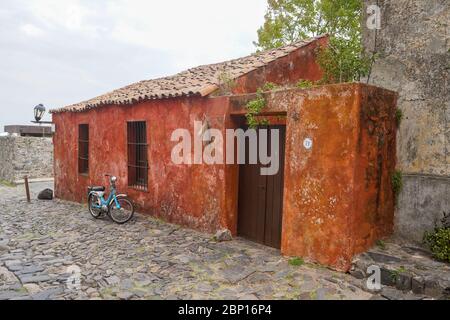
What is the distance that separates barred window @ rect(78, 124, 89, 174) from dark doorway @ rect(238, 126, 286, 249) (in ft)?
22.8

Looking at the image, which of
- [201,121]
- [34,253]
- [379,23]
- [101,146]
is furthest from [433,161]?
[101,146]

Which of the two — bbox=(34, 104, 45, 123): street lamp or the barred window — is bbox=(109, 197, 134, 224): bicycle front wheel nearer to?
the barred window

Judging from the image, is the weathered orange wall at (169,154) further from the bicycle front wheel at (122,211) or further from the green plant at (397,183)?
the green plant at (397,183)

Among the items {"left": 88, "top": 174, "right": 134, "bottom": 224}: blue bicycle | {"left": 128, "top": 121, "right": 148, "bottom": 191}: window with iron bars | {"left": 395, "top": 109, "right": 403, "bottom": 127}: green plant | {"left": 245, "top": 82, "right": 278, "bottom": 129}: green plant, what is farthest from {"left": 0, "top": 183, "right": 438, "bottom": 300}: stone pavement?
{"left": 395, "top": 109, "right": 403, "bottom": 127}: green plant

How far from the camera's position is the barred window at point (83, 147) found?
1184 cm

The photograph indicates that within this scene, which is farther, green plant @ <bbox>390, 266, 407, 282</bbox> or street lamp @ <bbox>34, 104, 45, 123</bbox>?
street lamp @ <bbox>34, 104, 45, 123</bbox>

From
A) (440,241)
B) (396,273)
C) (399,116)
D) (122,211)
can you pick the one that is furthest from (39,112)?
(440,241)

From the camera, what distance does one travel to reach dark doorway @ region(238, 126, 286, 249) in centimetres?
644

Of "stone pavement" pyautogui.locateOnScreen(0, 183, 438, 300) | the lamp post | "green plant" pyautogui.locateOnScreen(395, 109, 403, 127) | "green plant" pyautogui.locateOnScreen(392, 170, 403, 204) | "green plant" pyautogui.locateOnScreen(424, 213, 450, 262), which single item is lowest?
"stone pavement" pyautogui.locateOnScreen(0, 183, 438, 300)

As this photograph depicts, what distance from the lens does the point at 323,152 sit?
539 cm

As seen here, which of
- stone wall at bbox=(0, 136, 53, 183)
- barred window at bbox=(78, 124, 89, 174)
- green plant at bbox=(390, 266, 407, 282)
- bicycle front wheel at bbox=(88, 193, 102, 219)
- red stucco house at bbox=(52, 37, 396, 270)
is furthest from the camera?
stone wall at bbox=(0, 136, 53, 183)

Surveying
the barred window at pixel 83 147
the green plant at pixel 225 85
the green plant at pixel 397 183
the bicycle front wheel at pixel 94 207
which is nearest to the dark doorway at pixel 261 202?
the green plant at pixel 225 85

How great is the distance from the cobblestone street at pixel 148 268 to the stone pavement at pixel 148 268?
1 centimetres

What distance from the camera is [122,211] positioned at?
353 inches
